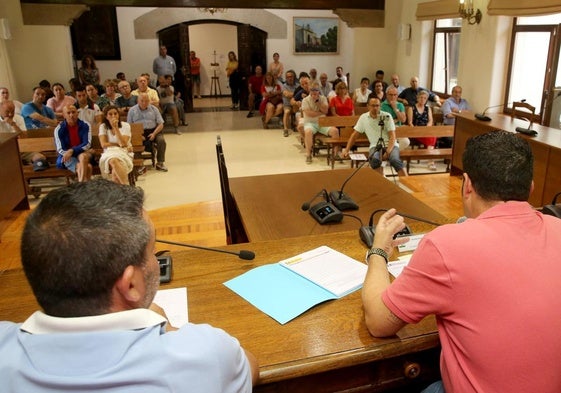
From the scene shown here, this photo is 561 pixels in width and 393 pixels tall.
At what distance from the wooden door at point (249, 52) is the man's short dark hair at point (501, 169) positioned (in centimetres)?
1092

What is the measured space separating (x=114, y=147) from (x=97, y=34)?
23.5 feet

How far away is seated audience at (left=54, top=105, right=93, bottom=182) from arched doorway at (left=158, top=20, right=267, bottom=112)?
6220mm

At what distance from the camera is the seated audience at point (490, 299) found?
42.8 inches

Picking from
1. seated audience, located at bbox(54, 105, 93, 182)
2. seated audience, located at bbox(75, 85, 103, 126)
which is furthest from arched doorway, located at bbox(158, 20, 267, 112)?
seated audience, located at bbox(54, 105, 93, 182)

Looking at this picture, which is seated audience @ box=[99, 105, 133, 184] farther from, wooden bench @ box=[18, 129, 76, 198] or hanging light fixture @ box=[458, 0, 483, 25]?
hanging light fixture @ box=[458, 0, 483, 25]

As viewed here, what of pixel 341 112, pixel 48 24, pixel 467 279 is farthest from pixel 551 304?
pixel 48 24

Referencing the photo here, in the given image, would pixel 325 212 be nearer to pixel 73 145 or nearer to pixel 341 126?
pixel 73 145

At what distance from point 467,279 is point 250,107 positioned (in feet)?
34.0

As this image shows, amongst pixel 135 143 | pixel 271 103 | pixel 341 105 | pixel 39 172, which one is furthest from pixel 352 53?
pixel 39 172

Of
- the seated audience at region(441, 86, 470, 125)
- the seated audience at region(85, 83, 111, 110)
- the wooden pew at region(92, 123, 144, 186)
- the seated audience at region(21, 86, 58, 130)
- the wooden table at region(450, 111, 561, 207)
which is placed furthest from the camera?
the seated audience at region(85, 83, 111, 110)

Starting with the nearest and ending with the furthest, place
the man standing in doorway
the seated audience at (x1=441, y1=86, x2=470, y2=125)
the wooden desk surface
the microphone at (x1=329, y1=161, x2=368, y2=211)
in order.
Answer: the wooden desk surface, the microphone at (x1=329, y1=161, x2=368, y2=211), the seated audience at (x1=441, y1=86, x2=470, y2=125), the man standing in doorway

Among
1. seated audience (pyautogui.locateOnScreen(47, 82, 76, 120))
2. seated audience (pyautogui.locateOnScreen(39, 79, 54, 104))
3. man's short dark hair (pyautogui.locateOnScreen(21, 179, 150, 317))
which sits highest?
man's short dark hair (pyautogui.locateOnScreen(21, 179, 150, 317))

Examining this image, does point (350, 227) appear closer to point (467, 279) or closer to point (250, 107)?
point (467, 279)

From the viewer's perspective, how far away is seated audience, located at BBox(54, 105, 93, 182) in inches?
203
